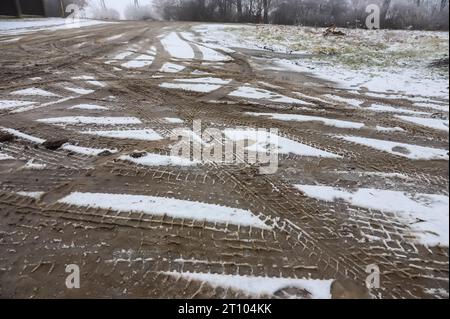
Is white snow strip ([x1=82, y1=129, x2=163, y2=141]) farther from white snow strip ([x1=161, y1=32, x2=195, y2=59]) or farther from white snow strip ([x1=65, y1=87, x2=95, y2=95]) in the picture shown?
white snow strip ([x1=161, y1=32, x2=195, y2=59])

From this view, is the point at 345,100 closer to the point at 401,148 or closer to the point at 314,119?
the point at 314,119

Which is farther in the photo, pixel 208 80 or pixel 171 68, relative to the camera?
pixel 171 68

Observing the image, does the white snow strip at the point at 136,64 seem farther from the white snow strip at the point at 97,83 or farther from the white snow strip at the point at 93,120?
the white snow strip at the point at 93,120

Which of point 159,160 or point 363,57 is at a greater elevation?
point 363,57

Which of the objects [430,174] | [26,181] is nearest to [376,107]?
[430,174]

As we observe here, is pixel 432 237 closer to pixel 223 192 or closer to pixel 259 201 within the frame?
pixel 259 201

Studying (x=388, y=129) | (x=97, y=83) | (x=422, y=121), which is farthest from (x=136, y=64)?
(x=422, y=121)

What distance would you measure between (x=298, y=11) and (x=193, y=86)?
25219 mm

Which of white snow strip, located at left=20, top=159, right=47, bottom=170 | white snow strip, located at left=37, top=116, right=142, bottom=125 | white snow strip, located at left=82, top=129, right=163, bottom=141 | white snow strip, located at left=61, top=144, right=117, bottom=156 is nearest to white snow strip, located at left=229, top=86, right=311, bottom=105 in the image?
white snow strip, located at left=37, top=116, right=142, bottom=125

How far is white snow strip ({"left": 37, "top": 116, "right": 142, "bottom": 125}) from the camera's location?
5562mm

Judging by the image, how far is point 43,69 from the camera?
9.00 metres

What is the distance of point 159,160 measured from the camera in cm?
439

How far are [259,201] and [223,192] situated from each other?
0.43 m

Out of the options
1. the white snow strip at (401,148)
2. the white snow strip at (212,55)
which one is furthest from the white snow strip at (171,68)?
the white snow strip at (401,148)
